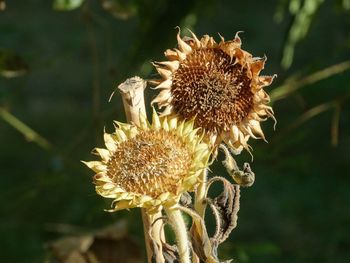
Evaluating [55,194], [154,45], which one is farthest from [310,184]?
[154,45]

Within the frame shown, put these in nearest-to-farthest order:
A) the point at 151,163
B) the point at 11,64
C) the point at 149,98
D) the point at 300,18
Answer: the point at 151,163 < the point at 11,64 < the point at 300,18 < the point at 149,98

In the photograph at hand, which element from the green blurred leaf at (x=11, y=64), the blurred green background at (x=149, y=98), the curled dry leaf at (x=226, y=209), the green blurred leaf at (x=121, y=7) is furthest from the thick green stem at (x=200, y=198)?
the green blurred leaf at (x=121, y=7)

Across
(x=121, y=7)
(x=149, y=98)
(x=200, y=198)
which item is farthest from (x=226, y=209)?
(x=149, y=98)

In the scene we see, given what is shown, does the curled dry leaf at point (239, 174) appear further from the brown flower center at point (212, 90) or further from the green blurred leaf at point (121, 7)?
the green blurred leaf at point (121, 7)

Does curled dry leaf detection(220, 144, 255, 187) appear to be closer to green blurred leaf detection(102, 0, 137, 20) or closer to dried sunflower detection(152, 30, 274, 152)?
dried sunflower detection(152, 30, 274, 152)

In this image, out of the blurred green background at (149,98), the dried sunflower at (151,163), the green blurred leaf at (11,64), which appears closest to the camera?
the dried sunflower at (151,163)

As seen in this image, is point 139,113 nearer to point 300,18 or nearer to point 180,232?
point 180,232

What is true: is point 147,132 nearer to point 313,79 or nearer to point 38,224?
point 313,79
